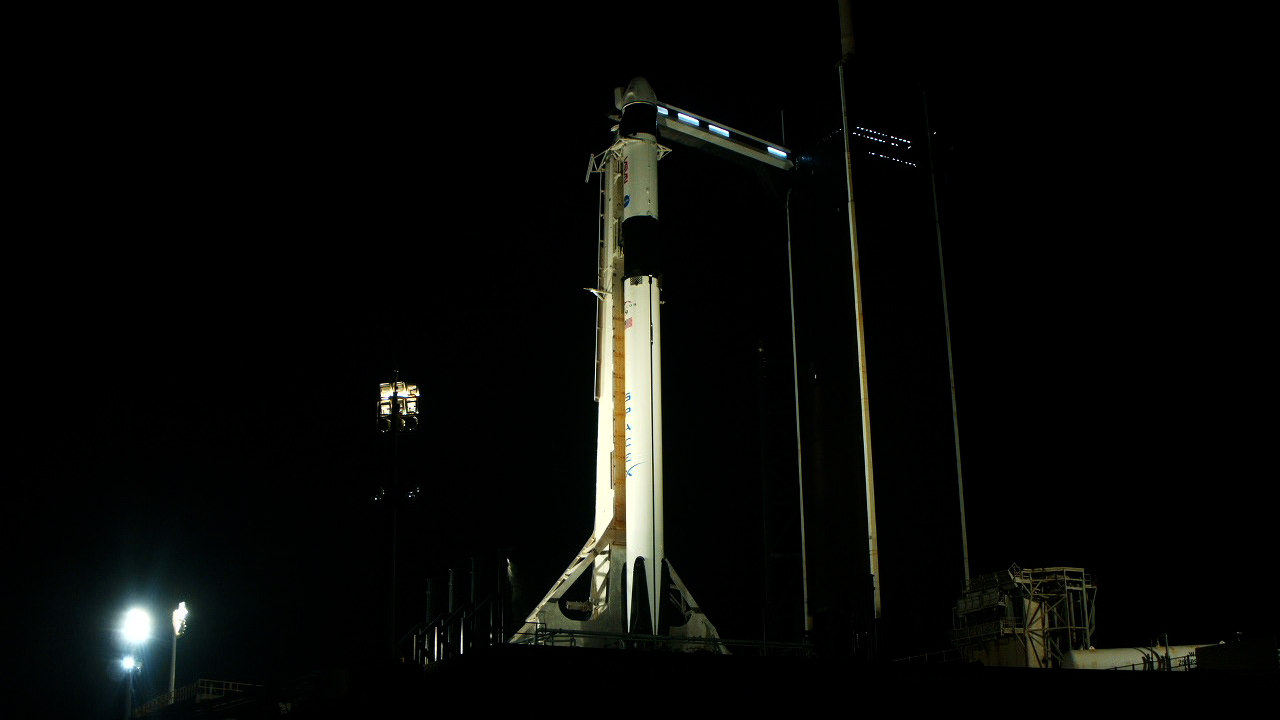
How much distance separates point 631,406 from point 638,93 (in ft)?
26.8

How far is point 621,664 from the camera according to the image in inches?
674


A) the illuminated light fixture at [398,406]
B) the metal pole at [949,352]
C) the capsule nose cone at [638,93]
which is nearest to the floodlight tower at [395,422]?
the illuminated light fixture at [398,406]

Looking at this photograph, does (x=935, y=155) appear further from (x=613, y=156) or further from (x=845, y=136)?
(x=613, y=156)

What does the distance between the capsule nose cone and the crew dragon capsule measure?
0.03m

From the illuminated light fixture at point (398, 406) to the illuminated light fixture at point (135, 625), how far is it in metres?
7.60

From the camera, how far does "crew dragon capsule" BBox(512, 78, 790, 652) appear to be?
24438mm

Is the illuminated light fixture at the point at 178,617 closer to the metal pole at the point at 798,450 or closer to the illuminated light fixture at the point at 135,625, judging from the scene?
the illuminated light fixture at the point at 135,625

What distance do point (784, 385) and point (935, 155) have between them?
7145 millimetres

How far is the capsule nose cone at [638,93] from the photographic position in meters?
28.2

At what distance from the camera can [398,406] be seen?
22672 millimetres

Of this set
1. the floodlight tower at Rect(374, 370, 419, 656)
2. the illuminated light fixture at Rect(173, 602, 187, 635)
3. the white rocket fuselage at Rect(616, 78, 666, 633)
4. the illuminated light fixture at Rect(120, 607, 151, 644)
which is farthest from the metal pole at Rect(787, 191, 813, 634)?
the illuminated light fixture at Rect(120, 607, 151, 644)

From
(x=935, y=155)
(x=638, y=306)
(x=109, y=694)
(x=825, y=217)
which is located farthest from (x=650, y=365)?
(x=109, y=694)

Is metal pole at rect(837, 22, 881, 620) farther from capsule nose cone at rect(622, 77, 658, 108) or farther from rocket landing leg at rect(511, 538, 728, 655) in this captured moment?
capsule nose cone at rect(622, 77, 658, 108)

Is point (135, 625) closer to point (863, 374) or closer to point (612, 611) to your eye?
point (612, 611)
